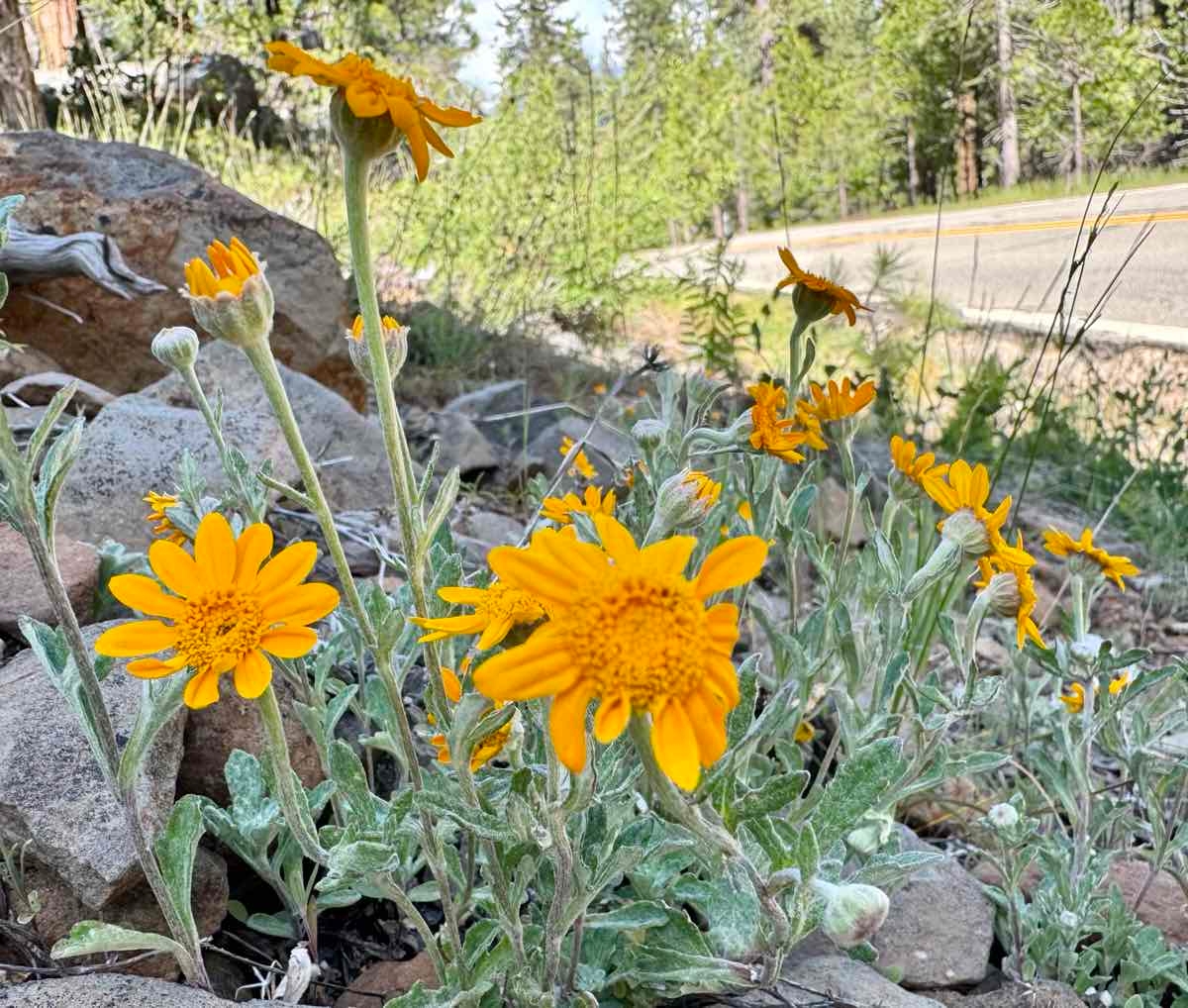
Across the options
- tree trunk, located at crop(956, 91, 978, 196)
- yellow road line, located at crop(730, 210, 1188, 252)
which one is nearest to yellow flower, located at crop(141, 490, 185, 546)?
yellow road line, located at crop(730, 210, 1188, 252)

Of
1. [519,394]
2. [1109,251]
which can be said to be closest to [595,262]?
[519,394]

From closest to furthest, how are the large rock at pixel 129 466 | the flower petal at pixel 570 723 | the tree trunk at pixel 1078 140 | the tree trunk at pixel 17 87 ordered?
the flower petal at pixel 570 723 → the large rock at pixel 129 466 → the tree trunk at pixel 1078 140 → the tree trunk at pixel 17 87

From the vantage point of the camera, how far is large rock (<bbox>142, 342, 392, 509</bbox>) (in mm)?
2918

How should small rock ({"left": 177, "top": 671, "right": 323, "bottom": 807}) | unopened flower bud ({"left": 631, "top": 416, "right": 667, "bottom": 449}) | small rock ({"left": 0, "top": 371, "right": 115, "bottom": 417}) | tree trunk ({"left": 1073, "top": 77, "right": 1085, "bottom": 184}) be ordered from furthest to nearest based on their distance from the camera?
tree trunk ({"left": 1073, "top": 77, "right": 1085, "bottom": 184}) < small rock ({"left": 0, "top": 371, "right": 115, "bottom": 417}) < unopened flower bud ({"left": 631, "top": 416, "right": 667, "bottom": 449}) < small rock ({"left": 177, "top": 671, "right": 323, "bottom": 807})

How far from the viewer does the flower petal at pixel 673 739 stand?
30.0 inches

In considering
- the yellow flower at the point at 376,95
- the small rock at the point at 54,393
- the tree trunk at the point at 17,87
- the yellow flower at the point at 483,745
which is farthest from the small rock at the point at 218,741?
the tree trunk at the point at 17,87

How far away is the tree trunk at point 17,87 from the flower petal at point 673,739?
18.5 ft

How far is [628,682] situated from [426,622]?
256mm

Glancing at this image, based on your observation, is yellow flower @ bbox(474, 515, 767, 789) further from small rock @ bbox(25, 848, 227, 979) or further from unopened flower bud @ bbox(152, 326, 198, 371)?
small rock @ bbox(25, 848, 227, 979)

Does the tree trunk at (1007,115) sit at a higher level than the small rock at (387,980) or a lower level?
higher

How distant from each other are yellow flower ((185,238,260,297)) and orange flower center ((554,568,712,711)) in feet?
1.67

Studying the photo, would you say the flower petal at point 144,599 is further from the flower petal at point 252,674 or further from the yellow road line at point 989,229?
the yellow road line at point 989,229

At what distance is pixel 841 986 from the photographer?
138cm

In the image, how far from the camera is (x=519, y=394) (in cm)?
488
